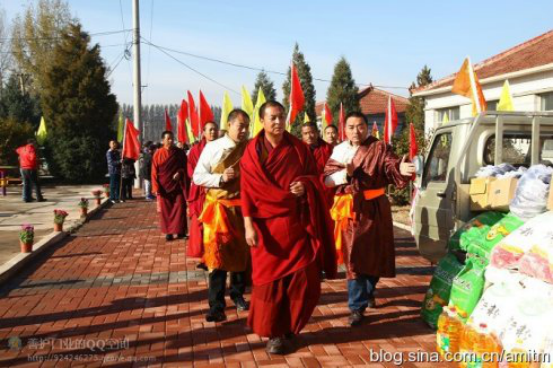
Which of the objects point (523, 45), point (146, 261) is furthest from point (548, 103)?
point (146, 261)

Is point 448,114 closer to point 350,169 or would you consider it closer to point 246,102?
point 246,102

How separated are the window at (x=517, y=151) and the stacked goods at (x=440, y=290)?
124cm

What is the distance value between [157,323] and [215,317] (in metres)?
0.53

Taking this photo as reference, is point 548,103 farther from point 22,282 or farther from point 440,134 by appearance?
point 22,282

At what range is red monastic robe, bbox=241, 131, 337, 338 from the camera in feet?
13.5

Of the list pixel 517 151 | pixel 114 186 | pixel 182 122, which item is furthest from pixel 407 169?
pixel 114 186

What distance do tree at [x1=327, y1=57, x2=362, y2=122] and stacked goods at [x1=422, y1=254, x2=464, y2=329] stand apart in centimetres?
4150

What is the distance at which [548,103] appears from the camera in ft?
48.8

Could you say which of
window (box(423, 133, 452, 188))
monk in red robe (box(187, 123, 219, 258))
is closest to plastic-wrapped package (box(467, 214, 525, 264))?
window (box(423, 133, 452, 188))

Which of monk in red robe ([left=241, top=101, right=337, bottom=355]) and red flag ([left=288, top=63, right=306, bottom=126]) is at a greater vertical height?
red flag ([left=288, top=63, right=306, bottom=126])

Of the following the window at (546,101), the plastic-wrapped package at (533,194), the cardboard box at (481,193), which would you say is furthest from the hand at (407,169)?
the window at (546,101)

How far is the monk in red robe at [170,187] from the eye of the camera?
9.78 meters

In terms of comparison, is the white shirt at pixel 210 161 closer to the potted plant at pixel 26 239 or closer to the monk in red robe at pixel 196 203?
the monk in red robe at pixel 196 203

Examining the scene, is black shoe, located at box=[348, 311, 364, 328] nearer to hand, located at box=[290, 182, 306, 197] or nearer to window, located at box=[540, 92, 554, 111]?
hand, located at box=[290, 182, 306, 197]
